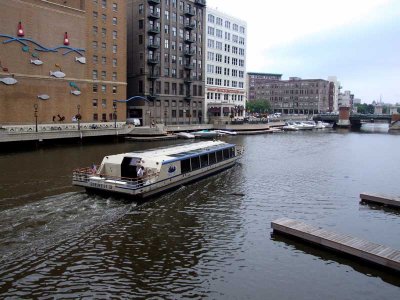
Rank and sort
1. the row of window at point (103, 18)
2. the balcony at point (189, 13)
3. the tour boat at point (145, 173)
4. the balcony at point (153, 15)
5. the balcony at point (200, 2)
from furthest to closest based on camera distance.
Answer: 1. the balcony at point (200, 2)
2. the balcony at point (189, 13)
3. the balcony at point (153, 15)
4. the row of window at point (103, 18)
5. the tour boat at point (145, 173)

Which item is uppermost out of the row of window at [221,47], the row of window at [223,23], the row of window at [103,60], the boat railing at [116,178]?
the row of window at [223,23]

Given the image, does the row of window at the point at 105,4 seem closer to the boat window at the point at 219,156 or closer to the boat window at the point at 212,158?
the boat window at the point at 219,156

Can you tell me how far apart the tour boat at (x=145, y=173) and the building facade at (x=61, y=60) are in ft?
127

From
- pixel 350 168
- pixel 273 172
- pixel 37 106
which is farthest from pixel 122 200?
pixel 37 106

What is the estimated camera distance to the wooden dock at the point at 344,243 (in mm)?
15535

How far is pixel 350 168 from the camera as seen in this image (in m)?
43.3

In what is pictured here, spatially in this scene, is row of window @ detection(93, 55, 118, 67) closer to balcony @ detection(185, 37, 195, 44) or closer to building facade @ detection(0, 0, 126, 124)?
building facade @ detection(0, 0, 126, 124)

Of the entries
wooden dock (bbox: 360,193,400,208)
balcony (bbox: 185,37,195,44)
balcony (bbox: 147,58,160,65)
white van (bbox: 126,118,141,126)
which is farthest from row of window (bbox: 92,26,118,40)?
wooden dock (bbox: 360,193,400,208)

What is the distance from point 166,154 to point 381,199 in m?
16.0

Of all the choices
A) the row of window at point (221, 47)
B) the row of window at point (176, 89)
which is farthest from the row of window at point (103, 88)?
the row of window at point (221, 47)

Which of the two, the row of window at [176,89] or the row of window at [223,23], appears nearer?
the row of window at [176,89]

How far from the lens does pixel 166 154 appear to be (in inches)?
1232

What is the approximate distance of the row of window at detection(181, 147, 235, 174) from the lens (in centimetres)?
3115

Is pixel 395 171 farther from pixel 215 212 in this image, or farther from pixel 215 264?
pixel 215 264
